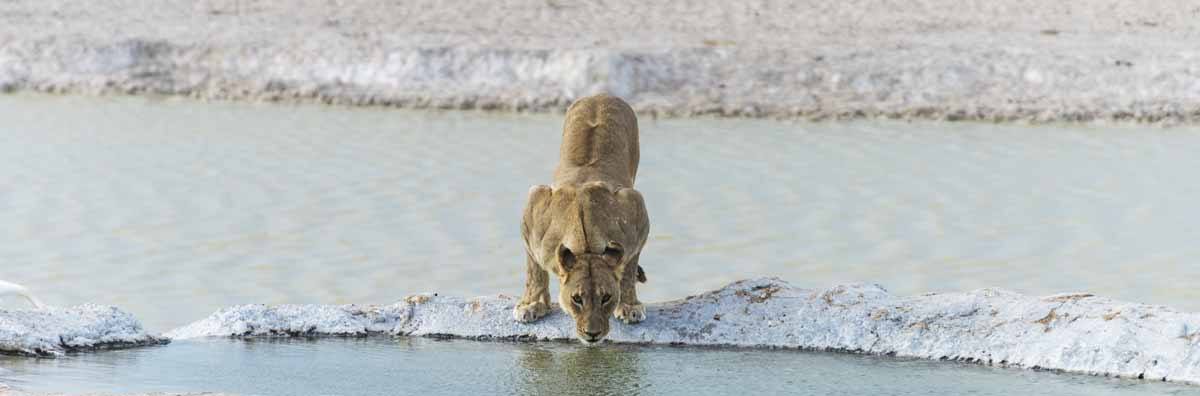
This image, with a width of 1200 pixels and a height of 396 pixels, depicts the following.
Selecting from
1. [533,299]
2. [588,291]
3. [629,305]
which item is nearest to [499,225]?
[533,299]

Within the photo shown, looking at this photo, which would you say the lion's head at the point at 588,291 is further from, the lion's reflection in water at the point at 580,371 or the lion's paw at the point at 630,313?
the lion's paw at the point at 630,313

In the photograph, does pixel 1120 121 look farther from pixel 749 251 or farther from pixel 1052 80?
pixel 749 251

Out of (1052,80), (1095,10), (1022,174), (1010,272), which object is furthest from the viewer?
(1095,10)

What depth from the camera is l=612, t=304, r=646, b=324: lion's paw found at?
8703 mm

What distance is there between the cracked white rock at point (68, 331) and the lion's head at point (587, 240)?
1795mm

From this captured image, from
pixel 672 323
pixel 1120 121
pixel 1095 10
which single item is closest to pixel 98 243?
pixel 672 323

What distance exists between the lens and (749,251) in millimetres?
12641

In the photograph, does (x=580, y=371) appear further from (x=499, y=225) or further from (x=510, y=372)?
A: (x=499, y=225)

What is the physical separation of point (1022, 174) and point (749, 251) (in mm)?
4327

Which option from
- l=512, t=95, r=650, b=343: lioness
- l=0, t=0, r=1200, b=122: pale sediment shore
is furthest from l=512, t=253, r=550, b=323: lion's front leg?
l=0, t=0, r=1200, b=122: pale sediment shore

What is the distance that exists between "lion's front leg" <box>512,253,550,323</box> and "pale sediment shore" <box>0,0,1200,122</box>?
11.0m

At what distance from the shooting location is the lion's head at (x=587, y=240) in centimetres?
808

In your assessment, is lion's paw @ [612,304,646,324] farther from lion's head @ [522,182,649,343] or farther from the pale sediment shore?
the pale sediment shore

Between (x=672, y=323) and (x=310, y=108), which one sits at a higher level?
(x=310, y=108)
